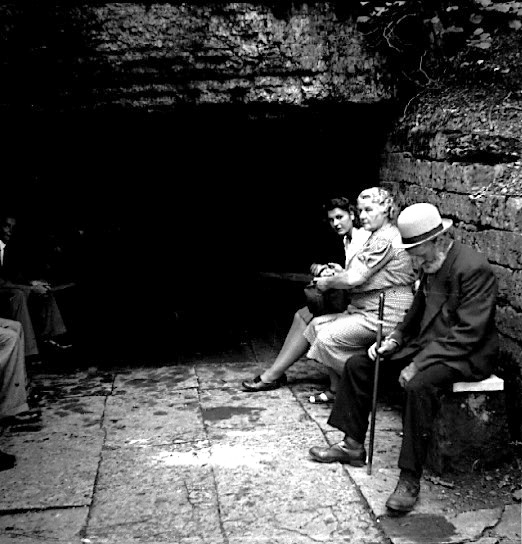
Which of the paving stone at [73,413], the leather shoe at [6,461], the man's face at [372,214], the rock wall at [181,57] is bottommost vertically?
the paving stone at [73,413]

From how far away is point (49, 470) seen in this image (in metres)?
4.91

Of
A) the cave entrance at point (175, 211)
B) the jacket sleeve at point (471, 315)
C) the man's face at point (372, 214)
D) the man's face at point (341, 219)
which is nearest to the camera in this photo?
the jacket sleeve at point (471, 315)

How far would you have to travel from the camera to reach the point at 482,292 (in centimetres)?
435

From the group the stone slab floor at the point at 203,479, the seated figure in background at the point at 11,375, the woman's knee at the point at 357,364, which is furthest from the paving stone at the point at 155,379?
the woman's knee at the point at 357,364

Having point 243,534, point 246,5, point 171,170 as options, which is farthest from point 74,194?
point 243,534

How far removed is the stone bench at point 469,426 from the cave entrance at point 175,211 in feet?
11.4

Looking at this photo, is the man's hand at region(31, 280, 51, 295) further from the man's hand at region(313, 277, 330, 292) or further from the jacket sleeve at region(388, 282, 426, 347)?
the jacket sleeve at region(388, 282, 426, 347)

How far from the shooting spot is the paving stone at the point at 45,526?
13.3 feet

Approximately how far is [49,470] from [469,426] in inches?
105

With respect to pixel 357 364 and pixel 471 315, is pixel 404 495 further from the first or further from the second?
pixel 471 315

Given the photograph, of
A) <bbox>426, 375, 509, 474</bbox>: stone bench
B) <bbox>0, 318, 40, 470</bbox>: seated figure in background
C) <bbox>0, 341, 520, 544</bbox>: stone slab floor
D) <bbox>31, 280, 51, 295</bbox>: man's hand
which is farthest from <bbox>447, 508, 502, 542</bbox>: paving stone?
<bbox>31, 280, 51, 295</bbox>: man's hand

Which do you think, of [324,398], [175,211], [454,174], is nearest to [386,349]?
[324,398]

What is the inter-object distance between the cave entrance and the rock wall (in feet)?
3.39

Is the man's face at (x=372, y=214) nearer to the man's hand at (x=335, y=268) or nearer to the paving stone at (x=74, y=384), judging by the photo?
the man's hand at (x=335, y=268)
